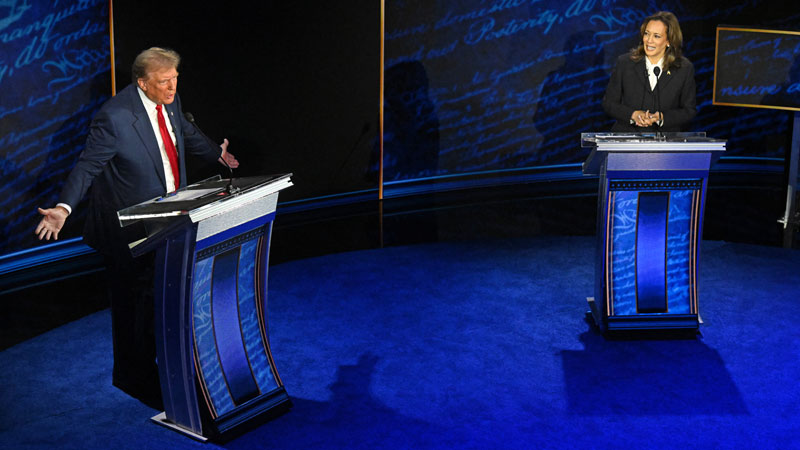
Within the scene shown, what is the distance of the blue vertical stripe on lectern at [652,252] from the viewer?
398 centimetres

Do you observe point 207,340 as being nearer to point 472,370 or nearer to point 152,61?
point 152,61

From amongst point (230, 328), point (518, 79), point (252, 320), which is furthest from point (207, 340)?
point (518, 79)

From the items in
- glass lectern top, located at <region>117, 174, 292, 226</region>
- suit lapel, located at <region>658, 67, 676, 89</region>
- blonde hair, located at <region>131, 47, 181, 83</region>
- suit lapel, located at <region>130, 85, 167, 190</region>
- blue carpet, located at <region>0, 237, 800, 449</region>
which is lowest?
blue carpet, located at <region>0, 237, 800, 449</region>

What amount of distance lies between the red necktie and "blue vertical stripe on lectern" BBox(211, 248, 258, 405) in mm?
561

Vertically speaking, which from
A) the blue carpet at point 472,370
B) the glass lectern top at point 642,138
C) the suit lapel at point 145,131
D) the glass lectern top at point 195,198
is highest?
the suit lapel at point 145,131

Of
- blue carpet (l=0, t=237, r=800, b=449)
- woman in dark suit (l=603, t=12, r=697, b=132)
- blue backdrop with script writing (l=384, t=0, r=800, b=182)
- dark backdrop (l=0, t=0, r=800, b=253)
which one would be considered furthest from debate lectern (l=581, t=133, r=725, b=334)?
blue backdrop with script writing (l=384, t=0, r=800, b=182)

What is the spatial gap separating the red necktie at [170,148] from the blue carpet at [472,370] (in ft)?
3.14

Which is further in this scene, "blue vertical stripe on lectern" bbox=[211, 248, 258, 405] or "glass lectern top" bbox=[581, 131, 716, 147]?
"glass lectern top" bbox=[581, 131, 716, 147]

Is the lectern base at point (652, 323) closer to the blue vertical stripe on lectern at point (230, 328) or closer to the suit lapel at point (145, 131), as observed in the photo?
the blue vertical stripe on lectern at point (230, 328)

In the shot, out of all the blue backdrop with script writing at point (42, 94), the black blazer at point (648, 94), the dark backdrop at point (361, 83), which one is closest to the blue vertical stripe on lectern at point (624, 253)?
the black blazer at point (648, 94)

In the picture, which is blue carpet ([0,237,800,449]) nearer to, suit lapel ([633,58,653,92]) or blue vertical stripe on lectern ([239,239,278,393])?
blue vertical stripe on lectern ([239,239,278,393])

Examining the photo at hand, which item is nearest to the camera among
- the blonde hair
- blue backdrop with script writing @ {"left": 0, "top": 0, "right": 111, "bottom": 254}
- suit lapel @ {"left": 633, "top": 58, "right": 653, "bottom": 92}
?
the blonde hair

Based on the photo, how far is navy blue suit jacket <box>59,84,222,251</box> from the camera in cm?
314

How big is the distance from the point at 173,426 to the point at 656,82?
3.12 metres
